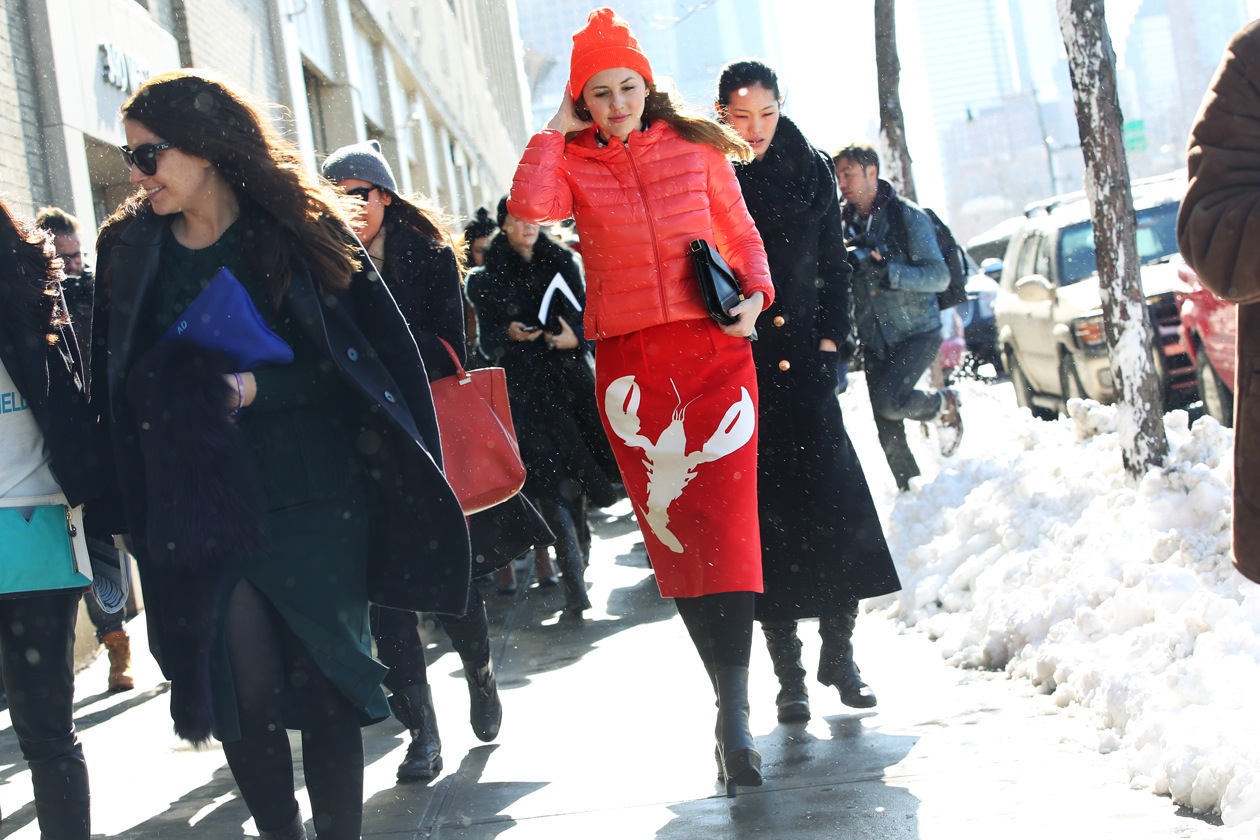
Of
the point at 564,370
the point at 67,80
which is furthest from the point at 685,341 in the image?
the point at 67,80

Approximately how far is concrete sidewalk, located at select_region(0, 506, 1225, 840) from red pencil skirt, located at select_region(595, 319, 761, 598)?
599 mm

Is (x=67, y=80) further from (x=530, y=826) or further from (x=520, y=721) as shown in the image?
(x=530, y=826)


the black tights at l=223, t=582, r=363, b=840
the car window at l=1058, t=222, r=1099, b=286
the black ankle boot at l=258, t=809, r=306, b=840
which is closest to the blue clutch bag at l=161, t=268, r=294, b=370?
the black tights at l=223, t=582, r=363, b=840

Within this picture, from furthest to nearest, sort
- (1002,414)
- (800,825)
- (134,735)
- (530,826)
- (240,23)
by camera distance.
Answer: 1. (240,23)
2. (1002,414)
3. (134,735)
4. (530,826)
5. (800,825)

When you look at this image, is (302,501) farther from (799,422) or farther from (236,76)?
(236,76)

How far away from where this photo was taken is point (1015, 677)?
201 inches

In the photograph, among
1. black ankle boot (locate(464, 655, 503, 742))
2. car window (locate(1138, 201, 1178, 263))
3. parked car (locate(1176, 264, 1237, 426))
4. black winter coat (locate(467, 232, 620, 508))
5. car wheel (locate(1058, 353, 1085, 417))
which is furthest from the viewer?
car window (locate(1138, 201, 1178, 263))

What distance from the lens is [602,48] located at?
4.17 metres

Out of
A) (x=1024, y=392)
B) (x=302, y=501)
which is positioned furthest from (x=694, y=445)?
(x=1024, y=392)

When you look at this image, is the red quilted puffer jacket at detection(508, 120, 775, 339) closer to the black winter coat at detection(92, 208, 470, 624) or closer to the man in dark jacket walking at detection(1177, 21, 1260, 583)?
the black winter coat at detection(92, 208, 470, 624)

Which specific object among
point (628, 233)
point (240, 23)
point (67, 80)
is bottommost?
point (628, 233)

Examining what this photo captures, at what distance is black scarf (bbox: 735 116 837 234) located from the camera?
15.9ft

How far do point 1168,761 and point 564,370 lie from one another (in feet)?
15.4

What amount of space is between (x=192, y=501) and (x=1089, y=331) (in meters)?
9.16
